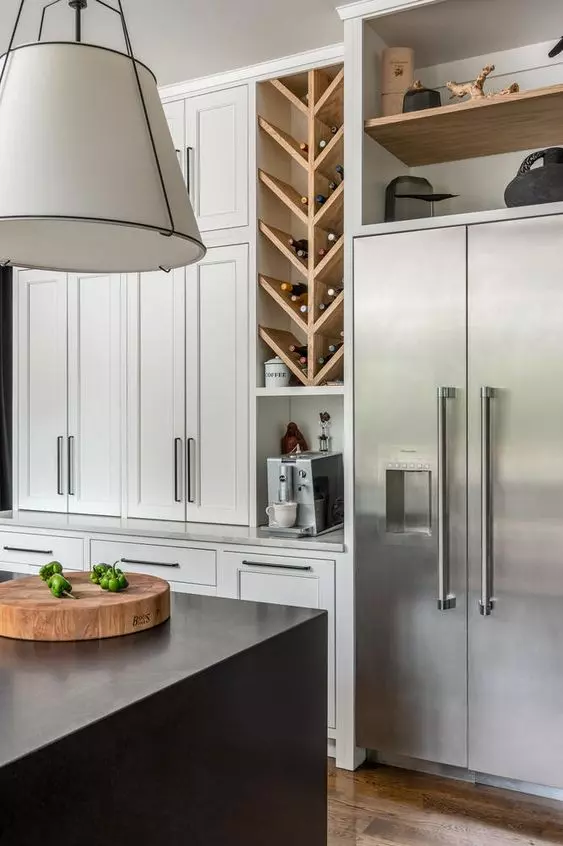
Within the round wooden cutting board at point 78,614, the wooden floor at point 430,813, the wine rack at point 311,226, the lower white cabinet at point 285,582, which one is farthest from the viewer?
the wine rack at point 311,226

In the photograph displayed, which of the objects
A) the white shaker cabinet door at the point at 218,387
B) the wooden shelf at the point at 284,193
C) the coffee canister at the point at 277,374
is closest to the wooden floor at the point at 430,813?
the white shaker cabinet door at the point at 218,387

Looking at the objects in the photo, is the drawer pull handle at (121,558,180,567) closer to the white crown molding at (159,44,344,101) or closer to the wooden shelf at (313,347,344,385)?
the wooden shelf at (313,347,344,385)

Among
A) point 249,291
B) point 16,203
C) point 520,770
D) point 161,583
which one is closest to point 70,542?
point 249,291

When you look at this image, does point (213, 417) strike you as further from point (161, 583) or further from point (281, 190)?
point (161, 583)

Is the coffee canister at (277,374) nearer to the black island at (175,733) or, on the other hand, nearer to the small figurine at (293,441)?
the small figurine at (293,441)

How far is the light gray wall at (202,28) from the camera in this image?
2.94m

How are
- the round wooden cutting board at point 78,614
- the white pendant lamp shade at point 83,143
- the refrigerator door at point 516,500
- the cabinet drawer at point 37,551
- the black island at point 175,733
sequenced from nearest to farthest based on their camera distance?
the black island at point 175,733 < the white pendant lamp shade at point 83,143 < the round wooden cutting board at point 78,614 < the refrigerator door at point 516,500 < the cabinet drawer at point 37,551

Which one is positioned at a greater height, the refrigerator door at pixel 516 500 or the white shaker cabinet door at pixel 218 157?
the white shaker cabinet door at pixel 218 157

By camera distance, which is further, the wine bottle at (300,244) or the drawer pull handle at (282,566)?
the wine bottle at (300,244)

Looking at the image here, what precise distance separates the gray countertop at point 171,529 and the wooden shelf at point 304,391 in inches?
22.8

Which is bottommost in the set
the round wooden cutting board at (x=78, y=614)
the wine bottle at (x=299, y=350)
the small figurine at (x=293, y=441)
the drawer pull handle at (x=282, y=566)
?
the drawer pull handle at (x=282, y=566)

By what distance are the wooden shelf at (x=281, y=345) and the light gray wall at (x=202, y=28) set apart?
1.15 m

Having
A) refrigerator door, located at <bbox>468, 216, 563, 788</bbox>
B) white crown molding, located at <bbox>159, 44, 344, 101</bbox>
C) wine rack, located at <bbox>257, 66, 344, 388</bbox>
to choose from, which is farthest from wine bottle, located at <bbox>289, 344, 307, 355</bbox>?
white crown molding, located at <bbox>159, 44, 344, 101</bbox>

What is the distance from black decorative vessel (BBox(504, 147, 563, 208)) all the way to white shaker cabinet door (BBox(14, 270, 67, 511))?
2.24m
